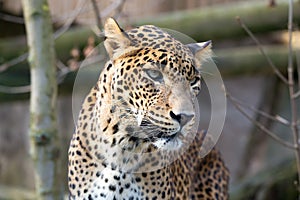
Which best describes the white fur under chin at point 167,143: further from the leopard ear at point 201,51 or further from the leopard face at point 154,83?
the leopard ear at point 201,51

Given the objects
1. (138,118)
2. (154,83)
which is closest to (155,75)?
(154,83)

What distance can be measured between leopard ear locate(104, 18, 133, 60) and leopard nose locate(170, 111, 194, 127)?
0.46 m

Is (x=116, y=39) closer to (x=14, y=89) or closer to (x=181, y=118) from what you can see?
(x=181, y=118)

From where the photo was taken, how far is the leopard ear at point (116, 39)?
12.5 ft

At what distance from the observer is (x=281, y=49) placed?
8.25 metres

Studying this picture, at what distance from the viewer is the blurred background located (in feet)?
23.9

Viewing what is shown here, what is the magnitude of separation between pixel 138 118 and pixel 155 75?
10.6 inches

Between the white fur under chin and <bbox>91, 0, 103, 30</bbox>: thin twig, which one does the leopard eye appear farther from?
<bbox>91, 0, 103, 30</bbox>: thin twig

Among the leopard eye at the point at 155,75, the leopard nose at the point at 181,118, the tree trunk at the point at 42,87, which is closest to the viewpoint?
the leopard nose at the point at 181,118

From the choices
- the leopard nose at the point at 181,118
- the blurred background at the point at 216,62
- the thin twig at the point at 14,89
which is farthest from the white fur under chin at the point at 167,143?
the thin twig at the point at 14,89

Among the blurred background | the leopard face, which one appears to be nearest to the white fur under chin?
the leopard face

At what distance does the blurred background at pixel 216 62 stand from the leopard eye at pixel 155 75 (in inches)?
36.3

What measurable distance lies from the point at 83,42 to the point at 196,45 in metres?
3.50

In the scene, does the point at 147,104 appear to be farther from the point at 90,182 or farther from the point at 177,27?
the point at 177,27
